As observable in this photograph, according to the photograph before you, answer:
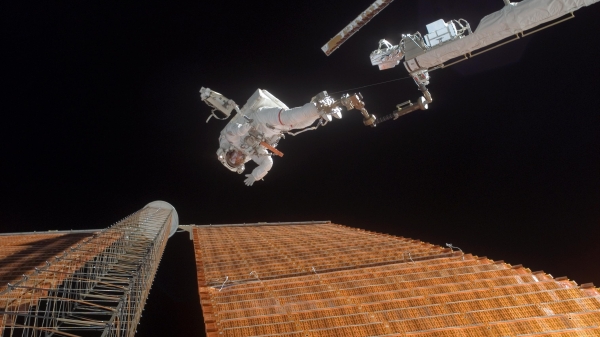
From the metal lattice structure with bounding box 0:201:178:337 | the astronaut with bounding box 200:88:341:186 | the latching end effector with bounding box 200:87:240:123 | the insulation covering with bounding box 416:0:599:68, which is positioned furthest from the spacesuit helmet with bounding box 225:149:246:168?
the insulation covering with bounding box 416:0:599:68

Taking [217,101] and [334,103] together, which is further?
[217,101]

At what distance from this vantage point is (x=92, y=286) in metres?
7.17

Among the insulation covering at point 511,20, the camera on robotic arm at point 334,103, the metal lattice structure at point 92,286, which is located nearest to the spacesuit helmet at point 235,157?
the metal lattice structure at point 92,286

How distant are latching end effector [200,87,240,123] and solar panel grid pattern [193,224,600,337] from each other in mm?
6094

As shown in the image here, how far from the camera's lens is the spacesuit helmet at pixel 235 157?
41.9 feet

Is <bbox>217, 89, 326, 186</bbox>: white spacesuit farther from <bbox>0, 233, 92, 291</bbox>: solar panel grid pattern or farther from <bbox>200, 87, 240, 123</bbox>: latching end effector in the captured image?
<bbox>0, 233, 92, 291</bbox>: solar panel grid pattern

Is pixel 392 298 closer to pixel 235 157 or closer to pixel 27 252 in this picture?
pixel 235 157

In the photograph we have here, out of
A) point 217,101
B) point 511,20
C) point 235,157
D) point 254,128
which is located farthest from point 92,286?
point 511,20

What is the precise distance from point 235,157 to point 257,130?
183cm

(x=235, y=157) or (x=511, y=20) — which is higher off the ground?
(x=235, y=157)

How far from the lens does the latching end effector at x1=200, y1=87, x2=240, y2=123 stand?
12.6m

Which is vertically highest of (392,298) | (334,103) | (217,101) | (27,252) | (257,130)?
(217,101)

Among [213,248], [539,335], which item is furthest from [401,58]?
[213,248]

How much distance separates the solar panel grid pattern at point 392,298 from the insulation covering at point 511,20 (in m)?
4.07
